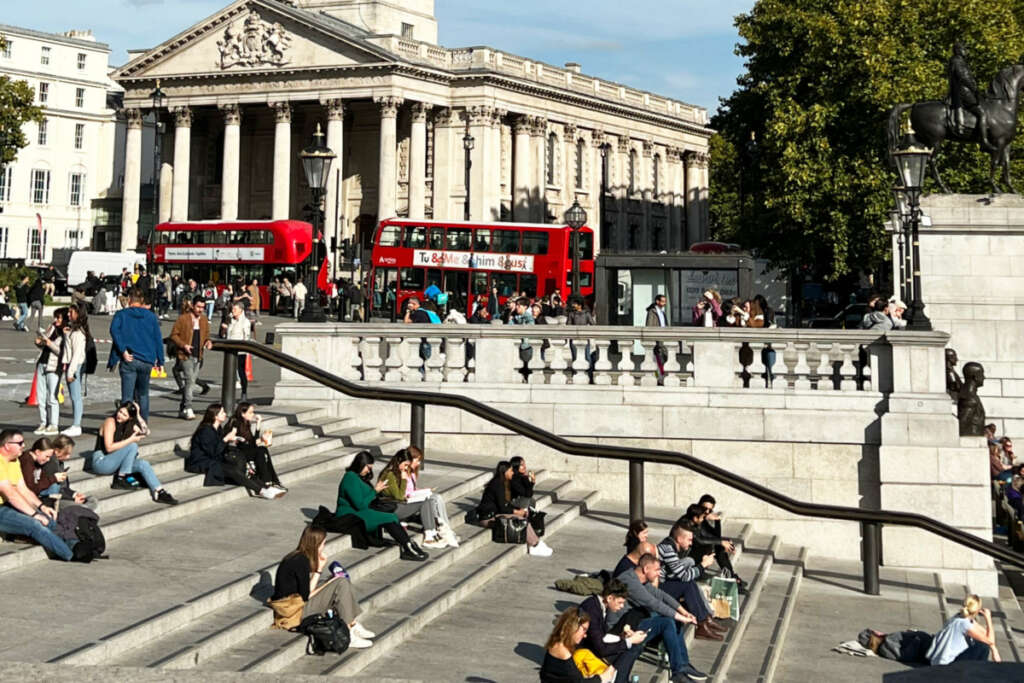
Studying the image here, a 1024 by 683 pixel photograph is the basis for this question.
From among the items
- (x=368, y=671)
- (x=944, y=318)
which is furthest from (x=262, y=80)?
(x=368, y=671)

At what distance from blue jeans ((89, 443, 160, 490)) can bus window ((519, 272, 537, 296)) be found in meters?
33.7

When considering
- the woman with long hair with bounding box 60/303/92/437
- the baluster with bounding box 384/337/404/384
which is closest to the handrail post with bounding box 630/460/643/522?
the baluster with bounding box 384/337/404/384

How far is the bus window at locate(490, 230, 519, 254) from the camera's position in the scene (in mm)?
48000

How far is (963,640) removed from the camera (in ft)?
41.1

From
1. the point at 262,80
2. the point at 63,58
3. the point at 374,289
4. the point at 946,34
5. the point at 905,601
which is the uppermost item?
the point at 63,58

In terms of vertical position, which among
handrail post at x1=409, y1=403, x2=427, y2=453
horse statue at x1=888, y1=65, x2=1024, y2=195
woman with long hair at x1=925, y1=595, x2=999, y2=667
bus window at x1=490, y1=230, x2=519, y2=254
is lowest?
woman with long hair at x1=925, y1=595, x2=999, y2=667

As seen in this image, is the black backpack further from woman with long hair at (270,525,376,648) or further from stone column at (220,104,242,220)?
stone column at (220,104,242,220)

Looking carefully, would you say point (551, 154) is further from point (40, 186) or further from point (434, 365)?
point (434, 365)

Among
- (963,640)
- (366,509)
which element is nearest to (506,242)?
(366,509)

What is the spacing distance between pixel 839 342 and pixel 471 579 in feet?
22.8

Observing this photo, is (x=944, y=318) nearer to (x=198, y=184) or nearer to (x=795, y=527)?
(x=795, y=527)

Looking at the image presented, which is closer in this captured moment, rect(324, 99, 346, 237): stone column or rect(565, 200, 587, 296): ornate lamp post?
rect(565, 200, 587, 296): ornate lamp post

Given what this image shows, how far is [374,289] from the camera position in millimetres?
50938

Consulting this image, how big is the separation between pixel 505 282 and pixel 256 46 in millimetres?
38497
